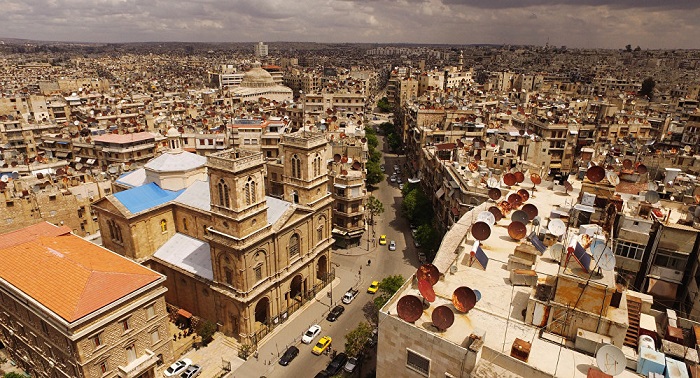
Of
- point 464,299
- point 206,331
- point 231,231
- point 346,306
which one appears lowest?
point 346,306

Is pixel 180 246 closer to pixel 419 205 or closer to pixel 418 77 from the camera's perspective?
pixel 419 205

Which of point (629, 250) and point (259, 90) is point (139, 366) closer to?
point (629, 250)

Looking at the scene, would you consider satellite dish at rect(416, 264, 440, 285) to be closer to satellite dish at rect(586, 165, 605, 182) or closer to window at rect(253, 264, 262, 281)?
window at rect(253, 264, 262, 281)

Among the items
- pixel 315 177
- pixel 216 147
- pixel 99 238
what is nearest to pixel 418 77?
pixel 216 147

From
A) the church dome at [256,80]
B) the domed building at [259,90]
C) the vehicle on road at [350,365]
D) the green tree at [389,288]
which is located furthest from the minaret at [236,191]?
the church dome at [256,80]

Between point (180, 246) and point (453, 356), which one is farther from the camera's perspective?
point (180, 246)

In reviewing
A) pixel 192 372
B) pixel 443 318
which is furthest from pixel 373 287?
pixel 443 318

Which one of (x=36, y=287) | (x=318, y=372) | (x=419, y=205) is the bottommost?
(x=318, y=372)

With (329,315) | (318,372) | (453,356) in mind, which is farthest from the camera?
(329,315)
